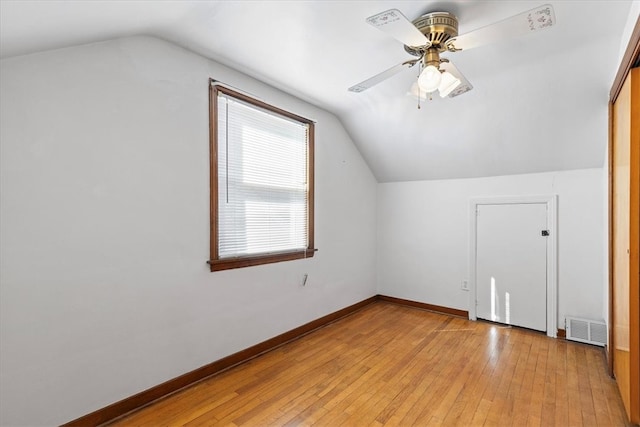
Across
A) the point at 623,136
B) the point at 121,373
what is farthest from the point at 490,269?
the point at 121,373

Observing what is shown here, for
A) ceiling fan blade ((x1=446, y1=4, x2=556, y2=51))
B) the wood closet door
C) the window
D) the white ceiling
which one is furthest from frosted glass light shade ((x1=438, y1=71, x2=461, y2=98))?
the window

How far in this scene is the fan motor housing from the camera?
5.95 ft

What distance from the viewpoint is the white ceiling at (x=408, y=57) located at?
67.1 inches

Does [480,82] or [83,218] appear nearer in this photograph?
[83,218]

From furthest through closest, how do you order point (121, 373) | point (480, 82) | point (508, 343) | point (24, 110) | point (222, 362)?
1. point (508, 343)
2. point (480, 82)
3. point (222, 362)
4. point (121, 373)
5. point (24, 110)

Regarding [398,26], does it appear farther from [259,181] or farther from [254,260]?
[254,260]

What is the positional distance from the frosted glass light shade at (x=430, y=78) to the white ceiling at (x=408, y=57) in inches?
14.6

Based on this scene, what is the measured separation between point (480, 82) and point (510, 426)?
2545 millimetres

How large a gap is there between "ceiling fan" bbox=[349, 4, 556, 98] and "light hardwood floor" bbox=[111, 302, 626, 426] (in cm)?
204

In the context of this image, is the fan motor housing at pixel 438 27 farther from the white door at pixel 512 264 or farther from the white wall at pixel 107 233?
the white door at pixel 512 264

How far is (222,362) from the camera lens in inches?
99.5

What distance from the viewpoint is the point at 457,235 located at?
387cm

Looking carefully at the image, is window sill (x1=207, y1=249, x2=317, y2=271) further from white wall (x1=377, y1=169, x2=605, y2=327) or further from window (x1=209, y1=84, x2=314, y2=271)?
white wall (x1=377, y1=169, x2=605, y2=327)

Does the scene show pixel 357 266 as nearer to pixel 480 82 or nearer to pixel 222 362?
pixel 222 362
